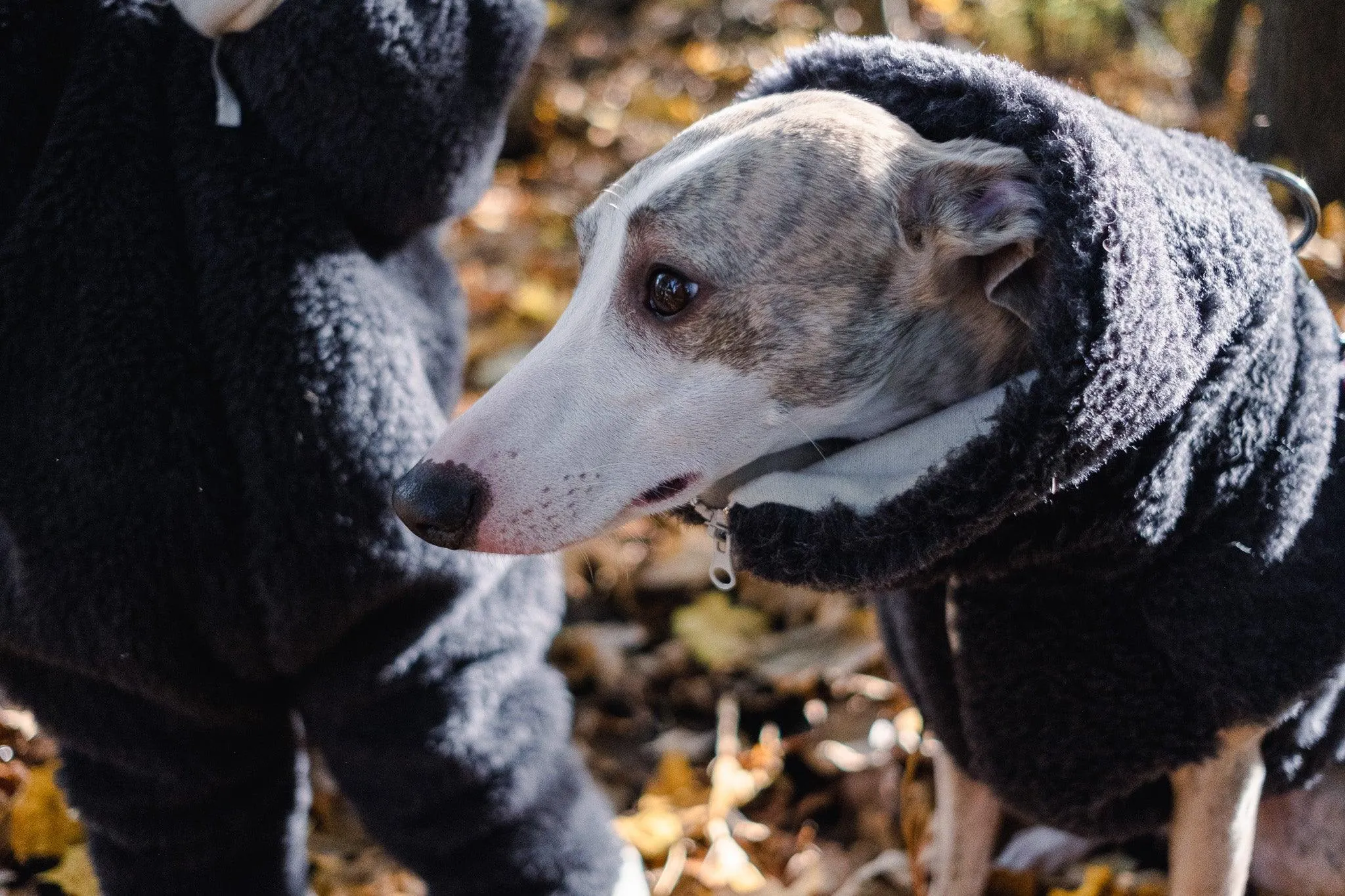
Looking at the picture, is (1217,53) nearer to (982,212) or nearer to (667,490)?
(982,212)

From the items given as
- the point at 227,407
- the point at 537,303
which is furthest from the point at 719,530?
the point at 537,303

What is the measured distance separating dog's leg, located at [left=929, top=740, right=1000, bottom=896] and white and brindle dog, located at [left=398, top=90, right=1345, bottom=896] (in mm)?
793

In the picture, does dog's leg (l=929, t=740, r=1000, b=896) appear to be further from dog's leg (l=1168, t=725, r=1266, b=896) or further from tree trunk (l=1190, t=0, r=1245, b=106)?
tree trunk (l=1190, t=0, r=1245, b=106)

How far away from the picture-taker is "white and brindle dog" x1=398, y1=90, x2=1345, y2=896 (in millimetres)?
1446

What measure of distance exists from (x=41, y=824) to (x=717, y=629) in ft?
4.66

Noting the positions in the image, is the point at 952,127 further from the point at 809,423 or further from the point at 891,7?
the point at 891,7

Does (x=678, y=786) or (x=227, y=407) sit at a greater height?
Result: (x=227, y=407)

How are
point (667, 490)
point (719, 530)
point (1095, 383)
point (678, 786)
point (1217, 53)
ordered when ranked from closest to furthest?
point (1095, 383) < point (667, 490) < point (719, 530) < point (678, 786) < point (1217, 53)

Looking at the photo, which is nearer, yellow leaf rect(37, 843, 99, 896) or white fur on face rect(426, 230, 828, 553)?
white fur on face rect(426, 230, 828, 553)

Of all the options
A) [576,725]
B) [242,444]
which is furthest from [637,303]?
[576,725]

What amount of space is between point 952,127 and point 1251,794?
1.05m

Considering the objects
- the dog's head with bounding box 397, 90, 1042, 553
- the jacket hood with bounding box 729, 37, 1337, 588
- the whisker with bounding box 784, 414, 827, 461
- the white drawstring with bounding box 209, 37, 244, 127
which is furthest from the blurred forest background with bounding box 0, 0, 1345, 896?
the white drawstring with bounding box 209, 37, 244, 127

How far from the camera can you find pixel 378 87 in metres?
1.54

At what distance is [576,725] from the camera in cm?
256
